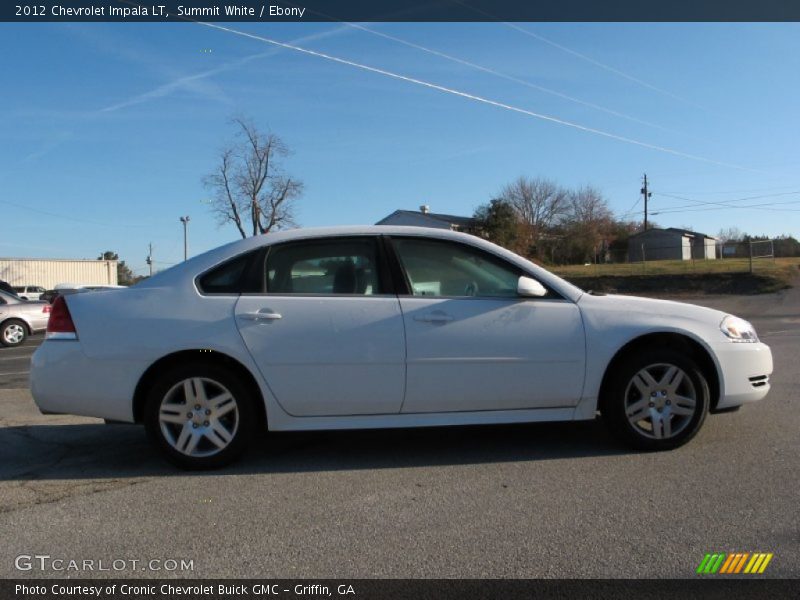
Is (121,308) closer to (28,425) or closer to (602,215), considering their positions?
(28,425)

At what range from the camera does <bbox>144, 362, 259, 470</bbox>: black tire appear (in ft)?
14.5

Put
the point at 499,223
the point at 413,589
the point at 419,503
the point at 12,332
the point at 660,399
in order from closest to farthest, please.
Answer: the point at 413,589
the point at 419,503
the point at 660,399
the point at 12,332
the point at 499,223

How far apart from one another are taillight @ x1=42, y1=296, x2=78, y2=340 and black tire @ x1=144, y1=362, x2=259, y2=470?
2.18 ft

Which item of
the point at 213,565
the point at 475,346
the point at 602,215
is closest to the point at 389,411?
the point at 475,346

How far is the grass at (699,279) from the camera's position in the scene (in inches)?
1092

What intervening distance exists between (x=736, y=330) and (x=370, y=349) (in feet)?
8.70

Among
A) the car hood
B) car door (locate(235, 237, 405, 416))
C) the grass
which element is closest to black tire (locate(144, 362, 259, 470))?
car door (locate(235, 237, 405, 416))

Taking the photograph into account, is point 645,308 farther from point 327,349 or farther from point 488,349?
point 327,349

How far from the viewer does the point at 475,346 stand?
4555 millimetres

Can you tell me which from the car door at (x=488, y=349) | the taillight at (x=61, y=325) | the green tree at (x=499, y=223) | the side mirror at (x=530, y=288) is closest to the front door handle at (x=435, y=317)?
the car door at (x=488, y=349)

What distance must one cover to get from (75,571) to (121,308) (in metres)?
1.84

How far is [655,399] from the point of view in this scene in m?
4.70

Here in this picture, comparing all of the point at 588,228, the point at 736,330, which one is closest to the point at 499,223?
the point at 588,228

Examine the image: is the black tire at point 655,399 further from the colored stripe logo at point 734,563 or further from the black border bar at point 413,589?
the black border bar at point 413,589
